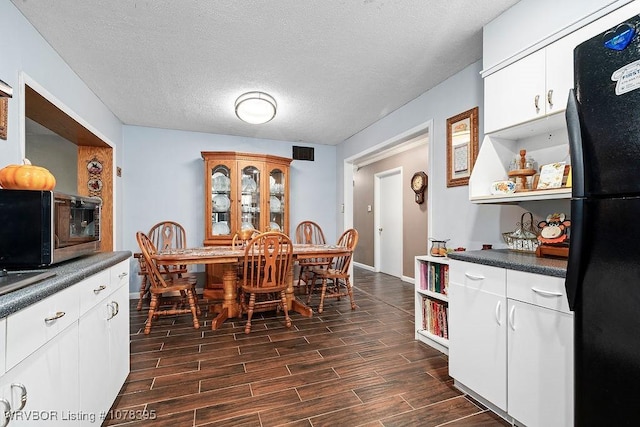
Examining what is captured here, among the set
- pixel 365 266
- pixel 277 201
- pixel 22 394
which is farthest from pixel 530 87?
pixel 365 266

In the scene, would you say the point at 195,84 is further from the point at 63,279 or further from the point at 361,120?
the point at 63,279

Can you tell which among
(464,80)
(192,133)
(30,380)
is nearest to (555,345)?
(30,380)

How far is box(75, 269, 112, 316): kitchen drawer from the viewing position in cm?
A: 124

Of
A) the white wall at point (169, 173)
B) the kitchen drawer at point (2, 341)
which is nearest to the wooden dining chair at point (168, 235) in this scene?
the white wall at point (169, 173)

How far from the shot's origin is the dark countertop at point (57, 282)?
0.79 m

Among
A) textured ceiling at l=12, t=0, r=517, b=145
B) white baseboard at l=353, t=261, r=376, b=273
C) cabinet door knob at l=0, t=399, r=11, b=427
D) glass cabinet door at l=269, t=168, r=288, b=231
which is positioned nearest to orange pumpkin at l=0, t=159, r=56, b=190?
cabinet door knob at l=0, t=399, r=11, b=427

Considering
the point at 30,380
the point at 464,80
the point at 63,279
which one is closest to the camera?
the point at 30,380

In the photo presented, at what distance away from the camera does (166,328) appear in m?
2.83

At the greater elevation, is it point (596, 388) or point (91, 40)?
point (91, 40)

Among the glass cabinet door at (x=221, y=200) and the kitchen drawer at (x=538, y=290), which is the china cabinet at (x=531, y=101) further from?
the glass cabinet door at (x=221, y=200)

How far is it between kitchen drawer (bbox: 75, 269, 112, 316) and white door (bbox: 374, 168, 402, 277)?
4536mm

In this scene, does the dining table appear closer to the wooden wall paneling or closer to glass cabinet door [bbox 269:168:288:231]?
the wooden wall paneling

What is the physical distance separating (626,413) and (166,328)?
308 cm

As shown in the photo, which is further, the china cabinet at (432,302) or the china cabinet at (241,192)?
the china cabinet at (241,192)
